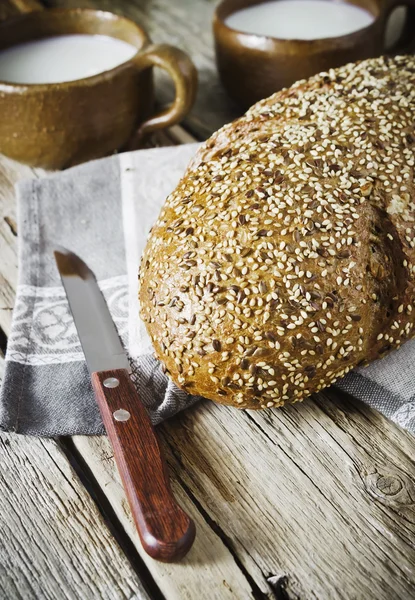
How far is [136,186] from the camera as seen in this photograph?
→ 4.70 ft

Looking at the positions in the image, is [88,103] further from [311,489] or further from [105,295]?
[311,489]

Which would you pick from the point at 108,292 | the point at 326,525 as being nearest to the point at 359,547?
the point at 326,525

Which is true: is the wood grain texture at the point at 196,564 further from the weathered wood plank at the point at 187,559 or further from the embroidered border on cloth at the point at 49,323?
the embroidered border on cloth at the point at 49,323

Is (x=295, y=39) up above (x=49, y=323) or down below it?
above

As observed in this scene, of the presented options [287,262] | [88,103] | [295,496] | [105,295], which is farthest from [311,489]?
[88,103]

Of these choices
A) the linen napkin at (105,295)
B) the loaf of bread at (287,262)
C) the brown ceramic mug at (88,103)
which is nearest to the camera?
the loaf of bread at (287,262)

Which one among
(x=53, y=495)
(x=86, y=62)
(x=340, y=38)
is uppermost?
(x=340, y=38)

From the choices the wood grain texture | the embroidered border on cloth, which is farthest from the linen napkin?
the wood grain texture

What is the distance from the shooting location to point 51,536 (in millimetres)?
952

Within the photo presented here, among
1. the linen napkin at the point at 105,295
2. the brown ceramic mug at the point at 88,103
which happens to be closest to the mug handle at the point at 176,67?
the brown ceramic mug at the point at 88,103

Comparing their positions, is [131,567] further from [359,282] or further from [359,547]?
[359,282]

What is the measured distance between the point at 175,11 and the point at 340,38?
826 millimetres

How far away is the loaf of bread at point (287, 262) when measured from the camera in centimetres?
97

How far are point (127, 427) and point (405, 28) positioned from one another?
1.23 m
